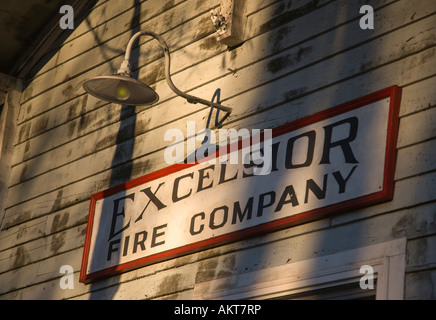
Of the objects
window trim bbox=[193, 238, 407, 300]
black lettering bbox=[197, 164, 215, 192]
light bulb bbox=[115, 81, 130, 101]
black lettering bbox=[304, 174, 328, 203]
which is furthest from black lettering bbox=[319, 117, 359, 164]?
light bulb bbox=[115, 81, 130, 101]

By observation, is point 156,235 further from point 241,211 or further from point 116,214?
point 241,211

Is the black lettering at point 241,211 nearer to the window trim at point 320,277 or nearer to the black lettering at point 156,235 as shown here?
the window trim at point 320,277

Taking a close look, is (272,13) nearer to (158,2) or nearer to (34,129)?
(158,2)

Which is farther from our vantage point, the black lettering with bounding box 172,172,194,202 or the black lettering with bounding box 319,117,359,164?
the black lettering with bounding box 172,172,194,202

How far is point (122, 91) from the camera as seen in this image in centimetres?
596

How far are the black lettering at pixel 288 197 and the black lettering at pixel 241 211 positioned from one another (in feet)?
0.77

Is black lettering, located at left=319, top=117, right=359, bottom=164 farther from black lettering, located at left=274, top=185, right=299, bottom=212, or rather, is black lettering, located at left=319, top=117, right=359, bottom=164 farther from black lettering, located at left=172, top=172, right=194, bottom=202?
black lettering, located at left=172, top=172, right=194, bottom=202

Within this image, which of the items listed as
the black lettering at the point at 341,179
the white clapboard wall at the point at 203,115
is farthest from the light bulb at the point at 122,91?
the black lettering at the point at 341,179

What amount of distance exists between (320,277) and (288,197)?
622 millimetres

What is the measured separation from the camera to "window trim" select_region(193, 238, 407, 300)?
4.46 meters

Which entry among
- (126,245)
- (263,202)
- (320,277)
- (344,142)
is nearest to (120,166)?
(126,245)

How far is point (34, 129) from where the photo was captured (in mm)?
8242

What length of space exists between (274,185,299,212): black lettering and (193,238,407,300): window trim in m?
0.39

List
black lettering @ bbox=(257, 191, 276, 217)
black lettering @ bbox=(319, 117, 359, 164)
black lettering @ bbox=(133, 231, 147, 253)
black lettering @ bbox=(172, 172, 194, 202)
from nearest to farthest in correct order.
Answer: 1. black lettering @ bbox=(319, 117, 359, 164)
2. black lettering @ bbox=(257, 191, 276, 217)
3. black lettering @ bbox=(172, 172, 194, 202)
4. black lettering @ bbox=(133, 231, 147, 253)
